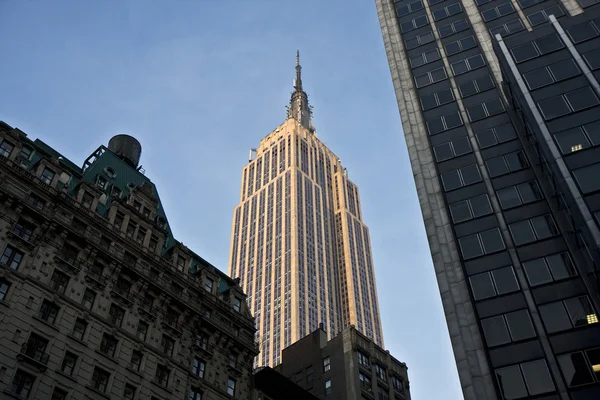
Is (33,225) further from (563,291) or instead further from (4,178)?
(563,291)

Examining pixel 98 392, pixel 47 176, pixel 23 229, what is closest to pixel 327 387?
pixel 98 392

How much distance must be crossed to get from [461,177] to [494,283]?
11.9 metres

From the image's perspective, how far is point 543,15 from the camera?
67.1 metres

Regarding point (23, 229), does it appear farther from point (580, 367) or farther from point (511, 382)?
point (580, 367)

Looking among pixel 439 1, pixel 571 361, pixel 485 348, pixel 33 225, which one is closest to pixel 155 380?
pixel 33 225

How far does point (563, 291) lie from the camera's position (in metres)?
43.9

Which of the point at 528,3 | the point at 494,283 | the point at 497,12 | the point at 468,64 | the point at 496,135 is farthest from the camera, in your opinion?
the point at 497,12

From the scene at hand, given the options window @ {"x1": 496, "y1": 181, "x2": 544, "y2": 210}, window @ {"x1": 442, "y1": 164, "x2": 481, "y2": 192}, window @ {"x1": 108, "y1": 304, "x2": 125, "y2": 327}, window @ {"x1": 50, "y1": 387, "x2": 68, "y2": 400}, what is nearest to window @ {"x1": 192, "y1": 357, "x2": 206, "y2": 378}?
window @ {"x1": 108, "y1": 304, "x2": 125, "y2": 327}

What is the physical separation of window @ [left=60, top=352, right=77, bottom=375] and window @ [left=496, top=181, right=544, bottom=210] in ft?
115

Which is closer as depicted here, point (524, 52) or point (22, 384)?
point (22, 384)

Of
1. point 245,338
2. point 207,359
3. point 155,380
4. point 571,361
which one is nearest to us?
point 571,361

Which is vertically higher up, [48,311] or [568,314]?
[48,311]

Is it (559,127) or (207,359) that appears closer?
(559,127)

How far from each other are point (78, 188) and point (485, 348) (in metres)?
37.0
